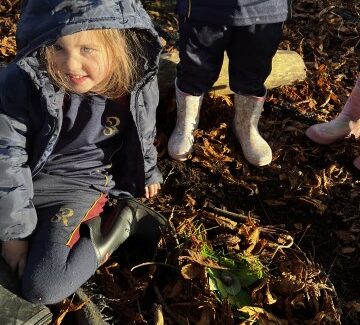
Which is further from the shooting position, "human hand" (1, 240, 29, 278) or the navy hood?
"human hand" (1, 240, 29, 278)

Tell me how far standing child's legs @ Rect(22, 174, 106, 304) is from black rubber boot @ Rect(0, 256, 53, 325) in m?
0.04

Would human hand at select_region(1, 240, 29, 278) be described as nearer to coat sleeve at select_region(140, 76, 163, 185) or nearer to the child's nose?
coat sleeve at select_region(140, 76, 163, 185)

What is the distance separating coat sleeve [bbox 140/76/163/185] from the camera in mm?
2471

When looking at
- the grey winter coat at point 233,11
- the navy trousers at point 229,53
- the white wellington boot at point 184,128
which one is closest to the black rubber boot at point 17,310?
the white wellington boot at point 184,128

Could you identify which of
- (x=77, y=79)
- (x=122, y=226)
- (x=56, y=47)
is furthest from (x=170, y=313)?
(x=56, y=47)

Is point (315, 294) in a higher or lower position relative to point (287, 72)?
lower

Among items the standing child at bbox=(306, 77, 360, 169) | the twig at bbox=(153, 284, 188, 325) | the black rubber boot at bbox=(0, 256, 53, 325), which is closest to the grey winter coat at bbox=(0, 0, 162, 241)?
the black rubber boot at bbox=(0, 256, 53, 325)

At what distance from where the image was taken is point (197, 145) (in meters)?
3.11

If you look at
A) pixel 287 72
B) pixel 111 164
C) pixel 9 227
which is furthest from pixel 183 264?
pixel 287 72

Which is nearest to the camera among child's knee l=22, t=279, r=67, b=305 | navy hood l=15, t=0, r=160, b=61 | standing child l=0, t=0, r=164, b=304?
navy hood l=15, t=0, r=160, b=61

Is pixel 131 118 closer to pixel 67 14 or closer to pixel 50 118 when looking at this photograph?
pixel 50 118

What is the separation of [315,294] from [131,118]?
1.24m

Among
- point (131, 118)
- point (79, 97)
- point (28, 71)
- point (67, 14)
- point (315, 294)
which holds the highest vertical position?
point (67, 14)

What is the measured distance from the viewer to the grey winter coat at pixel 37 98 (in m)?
1.84
